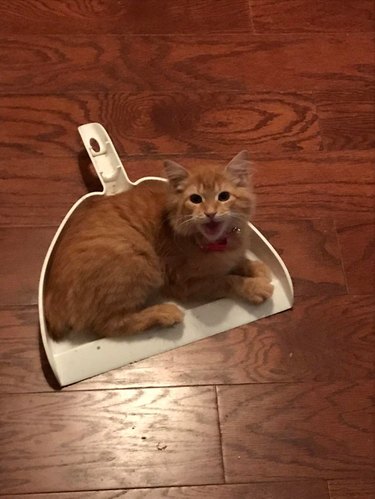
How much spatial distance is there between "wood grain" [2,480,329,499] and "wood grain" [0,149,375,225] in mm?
670

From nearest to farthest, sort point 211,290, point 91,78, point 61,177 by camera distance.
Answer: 1. point 211,290
2. point 61,177
3. point 91,78

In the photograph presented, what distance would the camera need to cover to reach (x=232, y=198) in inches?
50.1

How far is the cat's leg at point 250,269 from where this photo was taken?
1.44 meters

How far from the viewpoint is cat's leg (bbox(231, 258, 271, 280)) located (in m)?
1.44

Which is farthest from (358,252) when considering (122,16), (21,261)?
(122,16)

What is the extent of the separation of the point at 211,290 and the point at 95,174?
1.54ft

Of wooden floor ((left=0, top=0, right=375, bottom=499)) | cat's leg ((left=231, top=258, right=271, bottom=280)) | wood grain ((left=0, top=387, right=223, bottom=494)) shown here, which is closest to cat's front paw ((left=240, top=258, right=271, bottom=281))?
cat's leg ((left=231, top=258, right=271, bottom=280))

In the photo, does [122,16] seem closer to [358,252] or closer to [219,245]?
[219,245]

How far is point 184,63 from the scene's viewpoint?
177cm

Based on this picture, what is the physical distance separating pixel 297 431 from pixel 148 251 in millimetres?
533

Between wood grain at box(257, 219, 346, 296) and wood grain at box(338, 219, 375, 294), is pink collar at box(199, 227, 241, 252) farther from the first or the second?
wood grain at box(338, 219, 375, 294)

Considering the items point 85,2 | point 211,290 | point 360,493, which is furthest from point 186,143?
point 360,493

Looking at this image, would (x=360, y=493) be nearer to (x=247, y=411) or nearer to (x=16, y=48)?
(x=247, y=411)

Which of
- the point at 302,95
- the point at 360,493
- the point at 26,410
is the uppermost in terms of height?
the point at 302,95
